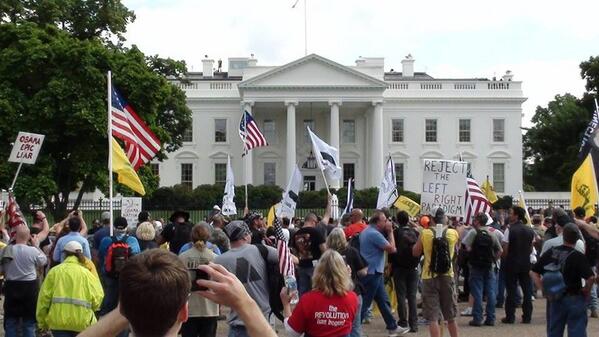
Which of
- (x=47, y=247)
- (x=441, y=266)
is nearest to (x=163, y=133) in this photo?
(x=47, y=247)

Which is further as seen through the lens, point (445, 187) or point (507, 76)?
point (507, 76)

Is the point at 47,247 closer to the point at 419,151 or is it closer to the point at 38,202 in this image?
the point at 38,202

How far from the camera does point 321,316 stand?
6.75 metres

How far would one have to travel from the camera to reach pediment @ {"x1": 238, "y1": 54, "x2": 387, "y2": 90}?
218 feet

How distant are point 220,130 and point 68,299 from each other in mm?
61990

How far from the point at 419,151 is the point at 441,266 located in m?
59.5

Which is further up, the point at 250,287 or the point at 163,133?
the point at 163,133

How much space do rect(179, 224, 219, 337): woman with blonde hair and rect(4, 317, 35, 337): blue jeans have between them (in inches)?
82.1

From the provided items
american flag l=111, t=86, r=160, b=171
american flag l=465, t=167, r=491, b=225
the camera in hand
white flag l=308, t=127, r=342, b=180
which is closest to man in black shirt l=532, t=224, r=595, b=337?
american flag l=465, t=167, r=491, b=225

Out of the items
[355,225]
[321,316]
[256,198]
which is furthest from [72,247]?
[256,198]

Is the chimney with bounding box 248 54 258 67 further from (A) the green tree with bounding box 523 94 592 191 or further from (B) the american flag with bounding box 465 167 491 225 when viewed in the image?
(B) the american flag with bounding box 465 167 491 225

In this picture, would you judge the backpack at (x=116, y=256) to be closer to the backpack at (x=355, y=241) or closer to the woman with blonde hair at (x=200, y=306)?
the woman with blonde hair at (x=200, y=306)

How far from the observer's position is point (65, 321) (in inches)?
318

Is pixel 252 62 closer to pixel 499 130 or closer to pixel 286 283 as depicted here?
pixel 499 130
